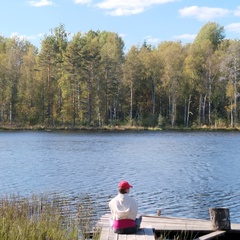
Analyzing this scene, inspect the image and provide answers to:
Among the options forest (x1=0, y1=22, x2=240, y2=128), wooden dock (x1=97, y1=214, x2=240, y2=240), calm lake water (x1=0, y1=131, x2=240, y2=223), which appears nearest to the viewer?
wooden dock (x1=97, y1=214, x2=240, y2=240)

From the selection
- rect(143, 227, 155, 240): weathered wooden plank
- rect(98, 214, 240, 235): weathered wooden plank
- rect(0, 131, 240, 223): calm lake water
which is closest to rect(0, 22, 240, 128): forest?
rect(0, 131, 240, 223): calm lake water

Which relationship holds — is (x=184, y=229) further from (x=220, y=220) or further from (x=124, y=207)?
(x=124, y=207)

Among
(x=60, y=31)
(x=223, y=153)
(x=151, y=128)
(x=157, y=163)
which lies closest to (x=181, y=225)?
(x=157, y=163)

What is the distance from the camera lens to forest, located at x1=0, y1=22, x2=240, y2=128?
241ft

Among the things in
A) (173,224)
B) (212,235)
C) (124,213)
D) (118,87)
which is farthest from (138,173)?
(118,87)

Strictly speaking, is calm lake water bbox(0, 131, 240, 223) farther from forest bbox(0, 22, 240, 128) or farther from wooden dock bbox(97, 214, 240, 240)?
forest bbox(0, 22, 240, 128)

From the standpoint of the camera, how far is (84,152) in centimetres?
4034

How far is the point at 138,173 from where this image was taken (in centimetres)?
2861

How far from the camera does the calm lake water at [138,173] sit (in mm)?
20516

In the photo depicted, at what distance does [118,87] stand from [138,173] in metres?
47.6

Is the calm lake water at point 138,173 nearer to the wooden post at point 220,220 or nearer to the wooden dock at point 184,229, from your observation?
the wooden dock at point 184,229

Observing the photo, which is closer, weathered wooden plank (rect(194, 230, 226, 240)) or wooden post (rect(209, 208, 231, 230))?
weathered wooden plank (rect(194, 230, 226, 240))

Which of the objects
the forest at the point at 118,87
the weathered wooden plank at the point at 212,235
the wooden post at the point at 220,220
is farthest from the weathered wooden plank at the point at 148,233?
the forest at the point at 118,87

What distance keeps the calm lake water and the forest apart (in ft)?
89.5
